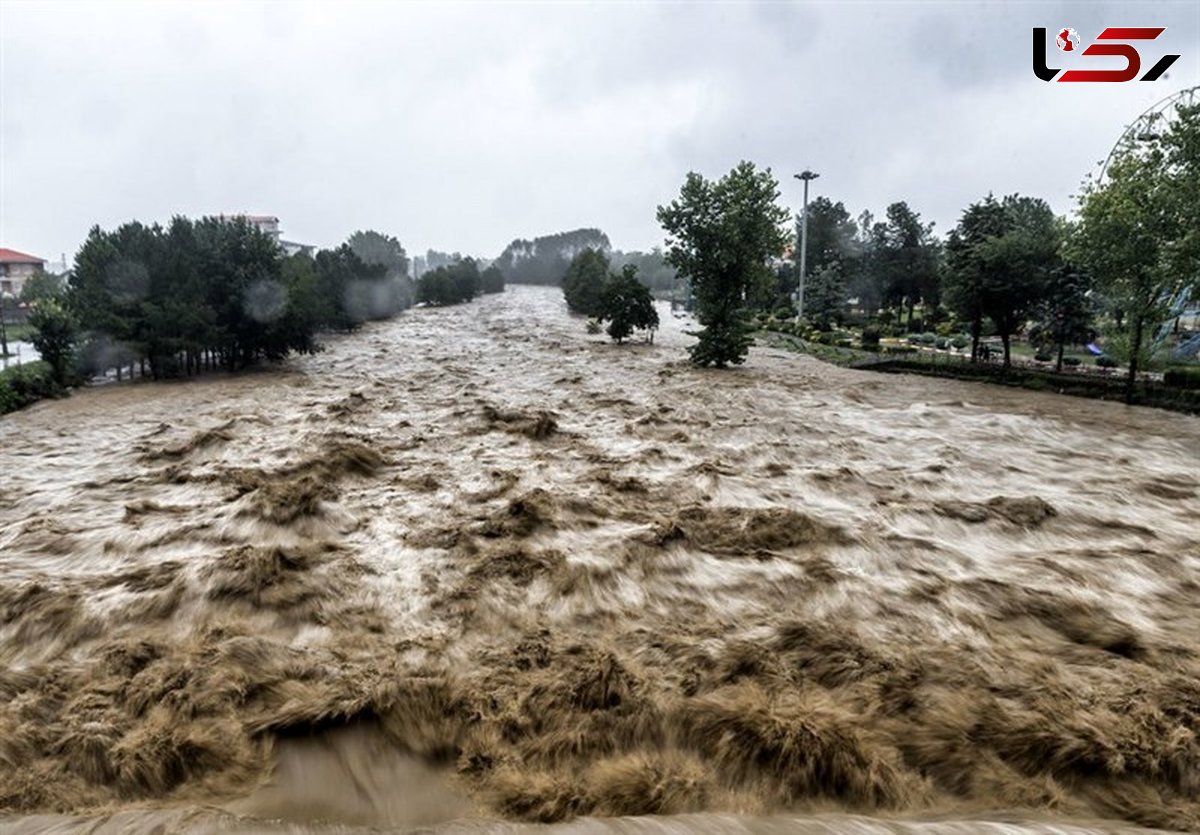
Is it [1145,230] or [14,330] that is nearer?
[1145,230]

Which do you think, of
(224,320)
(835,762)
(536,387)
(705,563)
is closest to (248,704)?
(835,762)

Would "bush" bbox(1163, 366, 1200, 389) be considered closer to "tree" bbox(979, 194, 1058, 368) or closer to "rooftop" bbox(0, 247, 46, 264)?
"tree" bbox(979, 194, 1058, 368)

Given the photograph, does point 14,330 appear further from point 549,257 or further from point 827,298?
point 549,257

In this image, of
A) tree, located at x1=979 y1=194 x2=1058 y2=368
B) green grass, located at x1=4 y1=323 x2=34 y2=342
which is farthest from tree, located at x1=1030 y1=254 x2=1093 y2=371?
green grass, located at x1=4 y1=323 x2=34 y2=342

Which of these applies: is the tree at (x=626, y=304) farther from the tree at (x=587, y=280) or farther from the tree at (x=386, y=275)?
the tree at (x=386, y=275)

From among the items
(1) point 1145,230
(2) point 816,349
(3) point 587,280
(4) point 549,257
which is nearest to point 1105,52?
(1) point 1145,230

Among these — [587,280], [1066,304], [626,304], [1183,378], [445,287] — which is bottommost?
[1183,378]

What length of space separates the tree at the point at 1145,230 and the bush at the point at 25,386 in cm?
3882

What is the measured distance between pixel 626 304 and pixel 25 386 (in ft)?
111

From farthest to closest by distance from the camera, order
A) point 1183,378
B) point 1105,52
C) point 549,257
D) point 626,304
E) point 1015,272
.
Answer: point 549,257
point 626,304
point 1015,272
point 1183,378
point 1105,52

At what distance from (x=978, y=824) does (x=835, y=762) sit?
3.35ft

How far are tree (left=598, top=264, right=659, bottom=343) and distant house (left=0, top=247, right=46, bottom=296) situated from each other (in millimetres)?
74575

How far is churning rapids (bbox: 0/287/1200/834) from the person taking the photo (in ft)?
16.8

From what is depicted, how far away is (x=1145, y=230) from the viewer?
22.3 m
